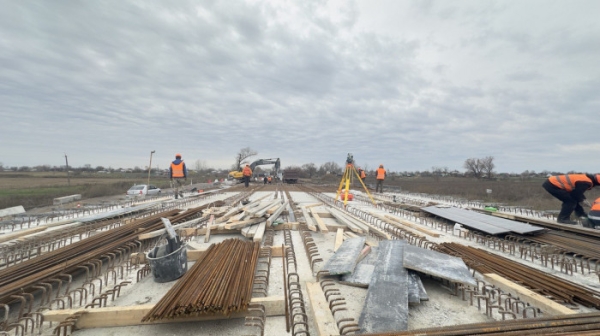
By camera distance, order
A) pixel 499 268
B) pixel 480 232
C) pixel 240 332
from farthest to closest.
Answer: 1. pixel 480 232
2. pixel 499 268
3. pixel 240 332

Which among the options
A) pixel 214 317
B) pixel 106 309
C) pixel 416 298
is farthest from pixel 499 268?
pixel 106 309

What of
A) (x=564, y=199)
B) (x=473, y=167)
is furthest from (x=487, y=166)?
(x=564, y=199)

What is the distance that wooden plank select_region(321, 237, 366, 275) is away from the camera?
363 cm

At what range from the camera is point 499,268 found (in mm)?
3809

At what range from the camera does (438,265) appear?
3.52 m

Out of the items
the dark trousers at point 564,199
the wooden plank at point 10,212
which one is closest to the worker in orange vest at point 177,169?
the wooden plank at point 10,212

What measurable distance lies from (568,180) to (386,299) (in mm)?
7299

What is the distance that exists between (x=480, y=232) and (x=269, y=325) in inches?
242

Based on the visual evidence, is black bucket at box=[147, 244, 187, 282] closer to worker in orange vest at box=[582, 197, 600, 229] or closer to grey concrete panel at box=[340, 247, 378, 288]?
grey concrete panel at box=[340, 247, 378, 288]

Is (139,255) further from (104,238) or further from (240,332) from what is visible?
(240,332)

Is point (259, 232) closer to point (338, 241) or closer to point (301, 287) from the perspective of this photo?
point (338, 241)

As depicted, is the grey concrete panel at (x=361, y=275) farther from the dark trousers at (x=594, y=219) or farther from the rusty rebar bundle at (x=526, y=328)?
the dark trousers at (x=594, y=219)

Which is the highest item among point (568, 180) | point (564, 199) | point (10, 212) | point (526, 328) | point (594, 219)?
point (568, 180)

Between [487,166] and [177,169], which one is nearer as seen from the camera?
[177,169]
